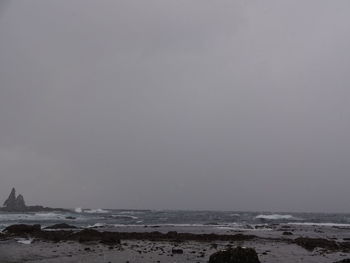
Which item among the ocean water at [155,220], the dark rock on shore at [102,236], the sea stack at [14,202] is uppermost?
the sea stack at [14,202]

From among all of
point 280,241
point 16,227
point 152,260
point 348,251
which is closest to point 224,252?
point 152,260

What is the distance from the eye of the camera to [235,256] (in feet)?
73.9

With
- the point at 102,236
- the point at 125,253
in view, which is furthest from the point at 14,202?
the point at 125,253

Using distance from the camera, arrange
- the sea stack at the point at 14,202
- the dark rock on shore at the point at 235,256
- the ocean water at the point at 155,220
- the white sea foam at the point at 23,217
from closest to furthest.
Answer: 1. the dark rock on shore at the point at 235,256
2. the ocean water at the point at 155,220
3. the white sea foam at the point at 23,217
4. the sea stack at the point at 14,202

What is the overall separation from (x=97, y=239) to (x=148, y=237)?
616cm

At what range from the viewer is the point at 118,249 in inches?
1315

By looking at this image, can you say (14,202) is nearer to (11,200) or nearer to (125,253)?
(11,200)

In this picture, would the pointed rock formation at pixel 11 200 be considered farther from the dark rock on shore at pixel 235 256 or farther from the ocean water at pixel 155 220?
the dark rock on shore at pixel 235 256

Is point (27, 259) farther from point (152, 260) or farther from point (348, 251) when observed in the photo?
point (348, 251)

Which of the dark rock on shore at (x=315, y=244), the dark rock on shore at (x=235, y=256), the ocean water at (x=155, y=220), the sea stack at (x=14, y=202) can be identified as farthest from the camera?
the sea stack at (x=14, y=202)

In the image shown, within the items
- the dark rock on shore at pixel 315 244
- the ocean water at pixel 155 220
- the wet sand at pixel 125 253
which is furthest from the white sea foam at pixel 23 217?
the dark rock on shore at pixel 315 244

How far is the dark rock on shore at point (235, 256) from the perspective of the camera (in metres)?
22.5

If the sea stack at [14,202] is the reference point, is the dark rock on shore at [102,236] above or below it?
below

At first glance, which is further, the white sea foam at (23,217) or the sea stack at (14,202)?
the sea stack at (14,202)
